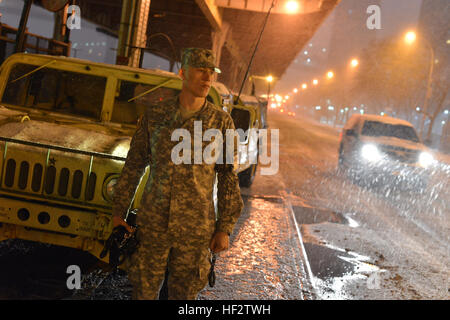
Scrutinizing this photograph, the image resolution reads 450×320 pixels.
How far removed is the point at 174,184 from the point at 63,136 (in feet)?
6.02

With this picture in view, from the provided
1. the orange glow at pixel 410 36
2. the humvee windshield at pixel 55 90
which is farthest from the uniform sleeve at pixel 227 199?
the orange glow at pixel 410 36

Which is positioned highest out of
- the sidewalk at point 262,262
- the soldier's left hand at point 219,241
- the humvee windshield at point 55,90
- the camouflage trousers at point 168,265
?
the humvee windshield at point 55,90

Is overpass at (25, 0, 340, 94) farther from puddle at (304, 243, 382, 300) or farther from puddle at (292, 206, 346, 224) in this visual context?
puddle at (304, 243, 382, 300)

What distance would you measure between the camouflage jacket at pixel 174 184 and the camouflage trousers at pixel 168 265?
60 millimetres

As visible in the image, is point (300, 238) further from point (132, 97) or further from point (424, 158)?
point (424, 158)

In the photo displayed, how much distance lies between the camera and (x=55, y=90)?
480 centimetres

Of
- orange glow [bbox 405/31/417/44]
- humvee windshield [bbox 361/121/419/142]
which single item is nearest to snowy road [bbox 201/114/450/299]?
humvee windshield [bbox 361/121/419/142]

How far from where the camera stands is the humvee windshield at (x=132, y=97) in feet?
15.3

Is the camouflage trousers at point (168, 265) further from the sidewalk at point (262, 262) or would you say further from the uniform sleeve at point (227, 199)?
the sidewalk at point (262, 262)

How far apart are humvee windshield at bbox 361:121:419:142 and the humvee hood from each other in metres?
9.92

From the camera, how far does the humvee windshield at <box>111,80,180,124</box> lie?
15.3ft

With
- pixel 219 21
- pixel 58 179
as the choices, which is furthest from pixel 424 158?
pixel 219 21

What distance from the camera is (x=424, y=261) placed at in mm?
5605
